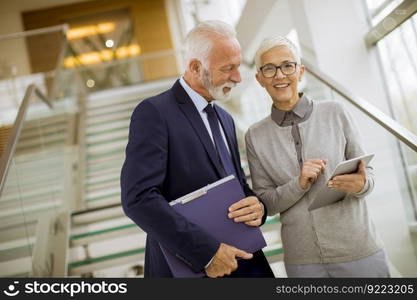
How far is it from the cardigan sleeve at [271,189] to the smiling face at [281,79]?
218 mm

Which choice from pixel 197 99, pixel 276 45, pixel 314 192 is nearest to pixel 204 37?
pixel 197 99

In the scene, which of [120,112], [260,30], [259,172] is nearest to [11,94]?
[120,112]

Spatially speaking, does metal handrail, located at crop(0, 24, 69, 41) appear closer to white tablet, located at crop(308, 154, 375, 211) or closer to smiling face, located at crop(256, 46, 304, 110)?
smiling face, located at crop(256, 46, 304, 110)

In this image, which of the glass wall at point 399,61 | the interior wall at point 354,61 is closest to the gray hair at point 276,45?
the interior wall at point 354,61

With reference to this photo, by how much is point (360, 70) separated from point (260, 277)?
315cm

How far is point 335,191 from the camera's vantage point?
189 cm

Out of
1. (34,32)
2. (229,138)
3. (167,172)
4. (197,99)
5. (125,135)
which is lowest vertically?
(167,172)

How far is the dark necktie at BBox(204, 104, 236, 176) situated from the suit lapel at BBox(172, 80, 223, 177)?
5 centimetres

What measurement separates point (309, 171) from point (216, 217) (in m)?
0.39

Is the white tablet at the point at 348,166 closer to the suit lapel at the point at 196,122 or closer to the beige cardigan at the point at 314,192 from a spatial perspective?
the beige cardigan at the point at 314,192

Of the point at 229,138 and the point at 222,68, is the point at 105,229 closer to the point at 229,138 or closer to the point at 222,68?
the point at 229,138

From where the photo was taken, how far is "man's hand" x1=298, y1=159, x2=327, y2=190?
183cm

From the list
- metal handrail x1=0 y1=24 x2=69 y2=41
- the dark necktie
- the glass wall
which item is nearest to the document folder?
the dark necktie

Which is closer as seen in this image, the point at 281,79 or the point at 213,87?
the point at 213,87
